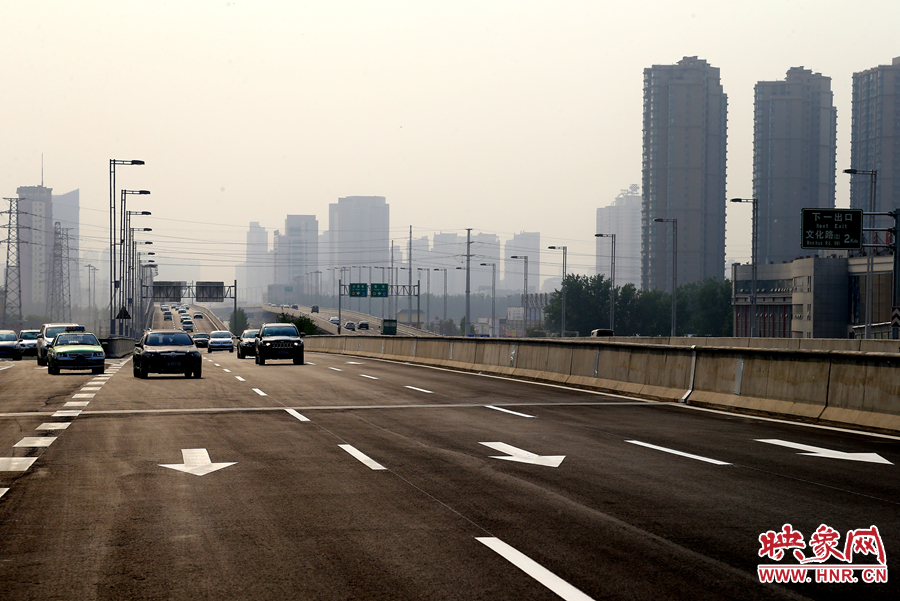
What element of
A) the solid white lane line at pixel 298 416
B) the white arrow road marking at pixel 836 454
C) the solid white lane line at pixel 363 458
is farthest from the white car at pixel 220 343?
the white arrow road marking at pixel 836 454

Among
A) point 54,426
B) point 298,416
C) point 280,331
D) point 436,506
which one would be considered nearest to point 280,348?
point 280,331

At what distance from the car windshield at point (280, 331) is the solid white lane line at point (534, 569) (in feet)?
112

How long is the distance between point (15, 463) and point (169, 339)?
774 inches

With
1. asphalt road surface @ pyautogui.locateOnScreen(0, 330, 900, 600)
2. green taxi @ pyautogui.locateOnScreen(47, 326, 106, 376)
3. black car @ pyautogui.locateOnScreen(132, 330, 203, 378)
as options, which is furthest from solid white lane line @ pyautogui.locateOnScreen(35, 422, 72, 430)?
green taxi @ pyautogui.locateOnScreen(47, 326, 106, 376)

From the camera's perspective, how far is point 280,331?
4125 cm

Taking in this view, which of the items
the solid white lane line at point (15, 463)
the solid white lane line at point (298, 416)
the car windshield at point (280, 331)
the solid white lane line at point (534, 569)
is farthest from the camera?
the car windshield at point (280, 331)

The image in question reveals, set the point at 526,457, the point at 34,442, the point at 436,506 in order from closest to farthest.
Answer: the point at 436,506
the point at 526,457
the point at 34,442

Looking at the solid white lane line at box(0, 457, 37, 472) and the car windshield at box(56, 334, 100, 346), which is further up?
the car windshield at box(56, 334, 100, 346)

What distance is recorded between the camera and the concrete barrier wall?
15.0 m

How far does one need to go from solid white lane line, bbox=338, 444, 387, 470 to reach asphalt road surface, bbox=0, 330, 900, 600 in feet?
0.18

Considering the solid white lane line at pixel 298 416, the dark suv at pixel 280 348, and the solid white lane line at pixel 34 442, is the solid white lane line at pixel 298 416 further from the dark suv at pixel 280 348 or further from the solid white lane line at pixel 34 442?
the dark suv at pixel 280 348

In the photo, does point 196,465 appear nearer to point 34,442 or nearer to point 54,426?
point 34,442

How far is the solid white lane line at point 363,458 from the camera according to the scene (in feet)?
36.3

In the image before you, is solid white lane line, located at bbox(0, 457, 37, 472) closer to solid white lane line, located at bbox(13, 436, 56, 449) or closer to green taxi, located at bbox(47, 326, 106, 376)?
solid white lane line, located at bbox(13, 436, 56, 449)
